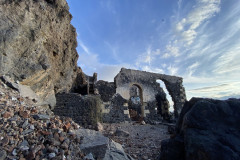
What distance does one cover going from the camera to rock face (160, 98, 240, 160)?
1699mm

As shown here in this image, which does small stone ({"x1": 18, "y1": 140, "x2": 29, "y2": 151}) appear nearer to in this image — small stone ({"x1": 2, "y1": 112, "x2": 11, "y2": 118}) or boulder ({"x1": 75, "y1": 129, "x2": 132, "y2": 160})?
small stone ({"x1": 2, "y1": 112, "x2": 11, "y2": 118})

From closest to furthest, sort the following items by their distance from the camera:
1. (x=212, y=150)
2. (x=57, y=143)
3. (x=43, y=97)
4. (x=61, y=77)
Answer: (x=212, y=150) → (x=57, y=143) → (x=43, y=97) → (x=61, y=77)

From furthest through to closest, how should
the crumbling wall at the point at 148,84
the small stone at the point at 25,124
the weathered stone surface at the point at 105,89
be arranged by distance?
the crumbling wall at the point at 148,84 < the weathered stone surface at the point at 105,89 < the small stone at the point at 25,124

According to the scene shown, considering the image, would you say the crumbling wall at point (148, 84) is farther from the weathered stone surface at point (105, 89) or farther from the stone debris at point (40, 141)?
the stone debris at point (40, 141)

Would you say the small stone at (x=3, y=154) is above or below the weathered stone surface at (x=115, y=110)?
below

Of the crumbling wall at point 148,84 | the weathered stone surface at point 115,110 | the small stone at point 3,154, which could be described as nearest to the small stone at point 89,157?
the small stone at point 3,154

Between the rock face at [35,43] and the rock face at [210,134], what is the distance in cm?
452

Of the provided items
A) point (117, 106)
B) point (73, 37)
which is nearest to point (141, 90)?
point (117, 106)

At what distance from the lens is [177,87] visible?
1106cm

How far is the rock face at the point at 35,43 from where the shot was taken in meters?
3.54

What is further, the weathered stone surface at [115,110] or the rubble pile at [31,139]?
the weathered stone surface at [115,110]

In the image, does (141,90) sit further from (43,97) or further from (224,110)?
(224,110)

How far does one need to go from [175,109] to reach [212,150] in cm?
969

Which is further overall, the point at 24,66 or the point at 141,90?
the point at 141,90
